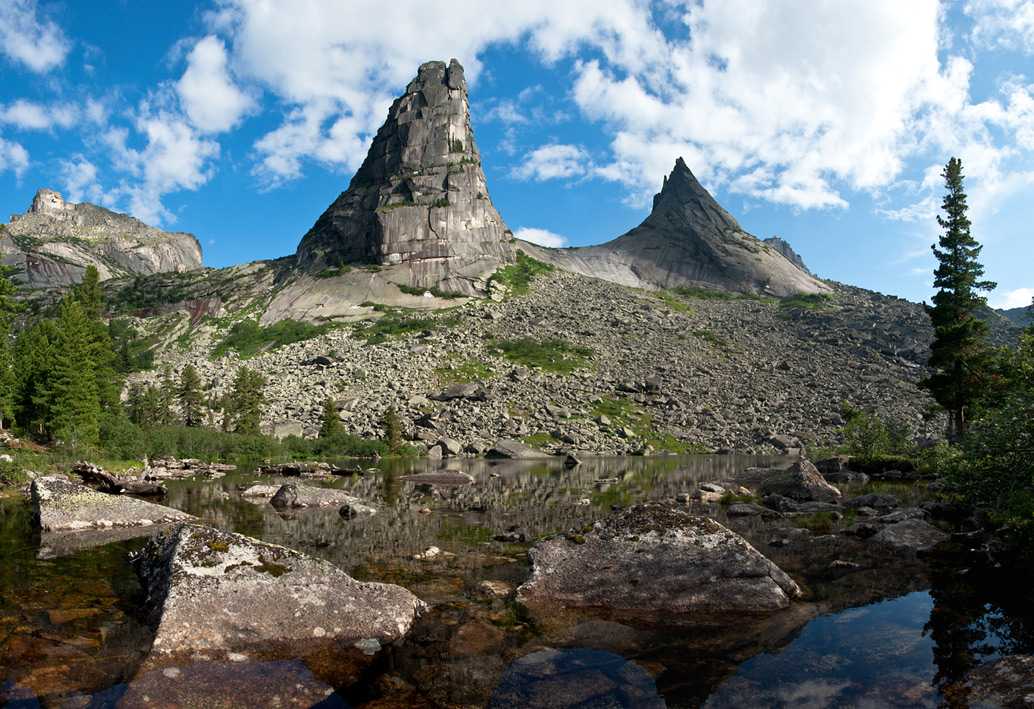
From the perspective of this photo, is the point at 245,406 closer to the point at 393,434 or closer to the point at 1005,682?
the point at 393,434

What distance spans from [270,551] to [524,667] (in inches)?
224

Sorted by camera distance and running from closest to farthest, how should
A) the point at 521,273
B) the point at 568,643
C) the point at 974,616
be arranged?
1. the point at 568,643
2. the point at 974,616
3. the point at 521,273

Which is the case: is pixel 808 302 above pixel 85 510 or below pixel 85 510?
above

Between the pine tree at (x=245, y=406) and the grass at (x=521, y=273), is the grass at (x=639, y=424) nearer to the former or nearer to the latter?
the pine tree at (x=245, y=406)

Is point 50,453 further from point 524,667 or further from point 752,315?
point 752,315

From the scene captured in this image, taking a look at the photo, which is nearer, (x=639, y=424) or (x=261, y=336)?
(x=639, y=424)

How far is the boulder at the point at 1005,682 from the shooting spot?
724 cm

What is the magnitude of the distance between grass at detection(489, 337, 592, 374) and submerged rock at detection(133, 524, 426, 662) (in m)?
100

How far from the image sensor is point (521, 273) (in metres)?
177

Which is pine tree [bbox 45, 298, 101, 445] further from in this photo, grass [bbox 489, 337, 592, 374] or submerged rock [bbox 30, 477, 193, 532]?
grass [bbox 489, 337, 592, 374]

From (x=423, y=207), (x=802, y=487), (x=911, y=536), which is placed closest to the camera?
(x=911, y=536)

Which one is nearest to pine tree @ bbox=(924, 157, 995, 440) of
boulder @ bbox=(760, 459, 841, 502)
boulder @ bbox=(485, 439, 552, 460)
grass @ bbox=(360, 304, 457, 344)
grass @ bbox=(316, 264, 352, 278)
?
boulder @ bbox=(760, 459, 841, 502)

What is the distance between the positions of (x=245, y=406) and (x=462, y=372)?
133ft

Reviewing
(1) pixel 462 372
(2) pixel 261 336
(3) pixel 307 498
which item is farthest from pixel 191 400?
(3) pixel 307 498
